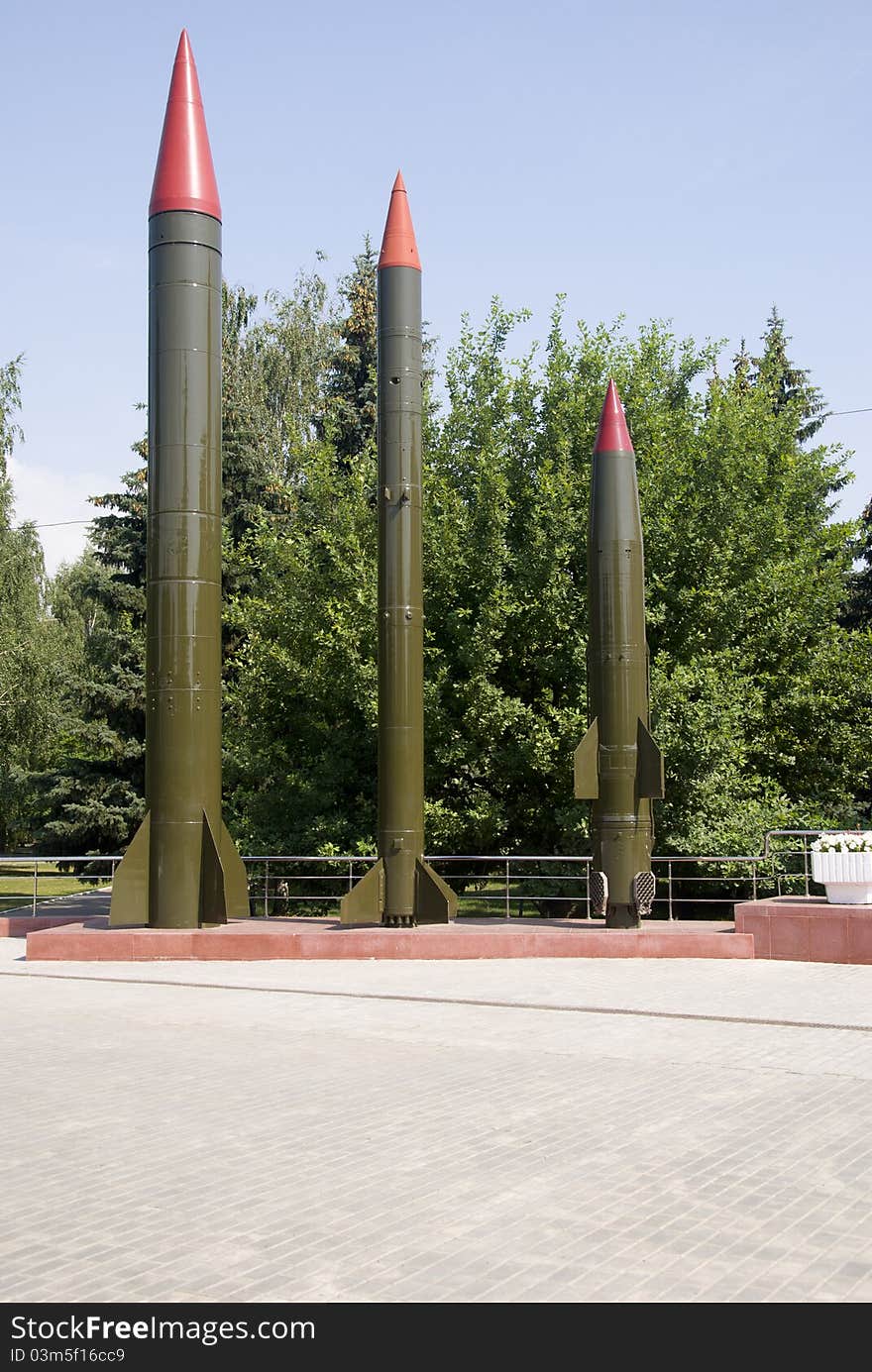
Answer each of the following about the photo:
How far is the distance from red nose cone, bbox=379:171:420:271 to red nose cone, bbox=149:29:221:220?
216 centimetres

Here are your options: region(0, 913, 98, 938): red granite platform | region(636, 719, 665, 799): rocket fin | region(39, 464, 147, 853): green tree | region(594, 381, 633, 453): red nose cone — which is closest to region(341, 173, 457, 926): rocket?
region(594, 381, 633, 453): red nose cone

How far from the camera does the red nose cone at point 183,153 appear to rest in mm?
15906

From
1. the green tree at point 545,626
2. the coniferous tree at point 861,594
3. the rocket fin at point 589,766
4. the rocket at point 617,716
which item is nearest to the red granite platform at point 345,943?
the rocket at point 617,716

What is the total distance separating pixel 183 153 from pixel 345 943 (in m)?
9.65

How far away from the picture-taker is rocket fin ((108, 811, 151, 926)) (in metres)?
15.5

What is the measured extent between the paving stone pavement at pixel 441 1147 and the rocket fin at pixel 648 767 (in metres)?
3.78

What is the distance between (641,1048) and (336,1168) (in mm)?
3685

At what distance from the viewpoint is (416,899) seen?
15.8m

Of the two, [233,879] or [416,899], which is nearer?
[416,899]

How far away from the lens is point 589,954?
1488 cm

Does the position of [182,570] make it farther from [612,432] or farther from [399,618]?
[612,432]

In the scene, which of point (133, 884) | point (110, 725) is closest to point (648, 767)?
point (133, 884)

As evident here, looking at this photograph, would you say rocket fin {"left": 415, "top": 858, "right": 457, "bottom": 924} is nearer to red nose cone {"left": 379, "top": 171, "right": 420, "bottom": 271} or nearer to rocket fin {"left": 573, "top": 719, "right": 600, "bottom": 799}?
rocket fin {"left": 573, "top": 719, "right": 600, "bottom": 799}

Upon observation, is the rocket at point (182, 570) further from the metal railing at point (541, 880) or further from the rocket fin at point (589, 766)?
the rocket fin at point (589, 766)
